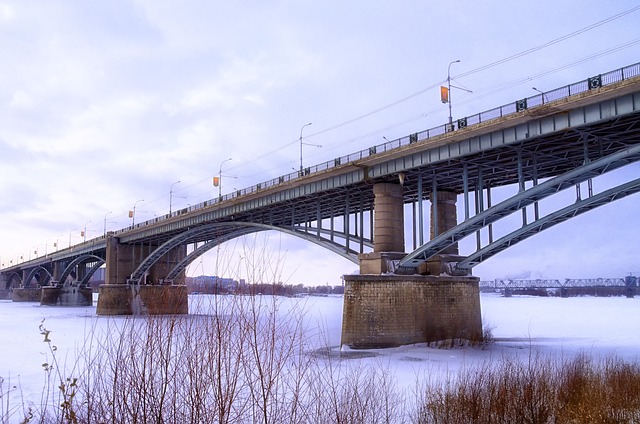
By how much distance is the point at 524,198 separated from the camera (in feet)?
82.1

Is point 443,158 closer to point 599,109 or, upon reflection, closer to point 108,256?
point 599,109

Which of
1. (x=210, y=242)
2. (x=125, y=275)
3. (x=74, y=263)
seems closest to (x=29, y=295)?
(x=74, y=263)

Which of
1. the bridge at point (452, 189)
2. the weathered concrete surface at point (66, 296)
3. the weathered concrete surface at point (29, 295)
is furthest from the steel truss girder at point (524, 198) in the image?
the weathered concrete surface at point (29, 295)

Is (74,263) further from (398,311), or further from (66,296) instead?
(398,311)

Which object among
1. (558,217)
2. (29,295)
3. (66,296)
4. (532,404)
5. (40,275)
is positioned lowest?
(532,404)

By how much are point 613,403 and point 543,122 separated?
15.2 meters

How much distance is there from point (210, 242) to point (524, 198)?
121ft

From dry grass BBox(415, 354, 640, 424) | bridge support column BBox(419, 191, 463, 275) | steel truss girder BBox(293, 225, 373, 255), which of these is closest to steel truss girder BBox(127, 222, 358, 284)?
steel truss girder BBox(293, 225, 373, 255)

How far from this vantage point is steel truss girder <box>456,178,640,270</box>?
2422 centimetres

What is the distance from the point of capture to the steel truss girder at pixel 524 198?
2208cm

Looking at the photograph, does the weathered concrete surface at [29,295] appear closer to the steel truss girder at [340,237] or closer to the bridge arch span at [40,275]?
the bridge arch span at [40,275]

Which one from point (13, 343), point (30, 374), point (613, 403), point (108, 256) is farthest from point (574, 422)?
point (108, 256)

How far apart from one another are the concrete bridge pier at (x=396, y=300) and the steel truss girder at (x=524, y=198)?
4.45 ft

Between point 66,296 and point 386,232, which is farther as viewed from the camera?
point 66,296
